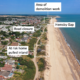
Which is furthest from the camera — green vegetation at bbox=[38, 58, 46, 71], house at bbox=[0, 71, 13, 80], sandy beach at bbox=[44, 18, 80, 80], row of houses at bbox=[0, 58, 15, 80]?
green vegetation at bbox=[38, 58, 46, 71]

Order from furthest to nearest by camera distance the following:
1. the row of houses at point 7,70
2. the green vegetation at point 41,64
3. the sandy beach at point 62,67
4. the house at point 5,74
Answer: the green vegetation at point 41,64, the sandy beach at point 62,67, the row of houses at point 7,70, the house at point 5,74

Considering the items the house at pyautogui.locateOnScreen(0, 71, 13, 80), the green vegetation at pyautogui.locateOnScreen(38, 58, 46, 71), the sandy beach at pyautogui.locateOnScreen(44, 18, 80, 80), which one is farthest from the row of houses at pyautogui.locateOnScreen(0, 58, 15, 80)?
the sandy beach at pyautogui.locateOnScreen(44, 18, 80, 80)

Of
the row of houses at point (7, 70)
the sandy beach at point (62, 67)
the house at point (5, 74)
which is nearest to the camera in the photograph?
the house at point (5, 74)

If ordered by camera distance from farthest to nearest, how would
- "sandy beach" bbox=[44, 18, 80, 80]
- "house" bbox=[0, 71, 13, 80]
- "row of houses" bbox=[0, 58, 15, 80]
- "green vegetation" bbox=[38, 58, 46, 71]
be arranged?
"green vegetation" bbox=[38, 58, 46, 71] < "sandy beach" bbox=[44, 18, 80, 80] < "row of houses" bbox=[0, 58, 15, 80] < "house" bbox=[0, 71, 13, 80]

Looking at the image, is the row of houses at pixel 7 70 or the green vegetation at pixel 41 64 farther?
the green vegetation at pixel 41 64

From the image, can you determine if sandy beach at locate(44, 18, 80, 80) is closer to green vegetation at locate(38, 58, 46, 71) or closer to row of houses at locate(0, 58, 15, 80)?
green vegetation at locate(38, 58, 46, 71)

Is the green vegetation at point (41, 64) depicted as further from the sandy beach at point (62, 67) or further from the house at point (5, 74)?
the house at point (5, 74)

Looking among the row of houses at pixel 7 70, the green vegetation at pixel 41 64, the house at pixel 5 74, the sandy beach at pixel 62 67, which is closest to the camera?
the house at pixel 5 74

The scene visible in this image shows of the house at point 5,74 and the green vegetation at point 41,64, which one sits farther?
the green vegetation at point 41,64

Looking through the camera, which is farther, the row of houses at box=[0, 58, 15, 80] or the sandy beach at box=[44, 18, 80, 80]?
the sandy beach at box=[44, 18, 80, 80]

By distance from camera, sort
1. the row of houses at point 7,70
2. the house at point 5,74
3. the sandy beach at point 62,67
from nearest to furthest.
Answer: the house at point 5,74 → the row of houses at point 7,70 → the sandy beach at point 62,67

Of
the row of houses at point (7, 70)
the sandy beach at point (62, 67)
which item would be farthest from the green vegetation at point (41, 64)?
the row of houses at point (7, 70)

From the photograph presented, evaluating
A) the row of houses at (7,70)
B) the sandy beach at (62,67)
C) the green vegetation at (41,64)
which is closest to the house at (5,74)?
the row of houses at (7,70)
